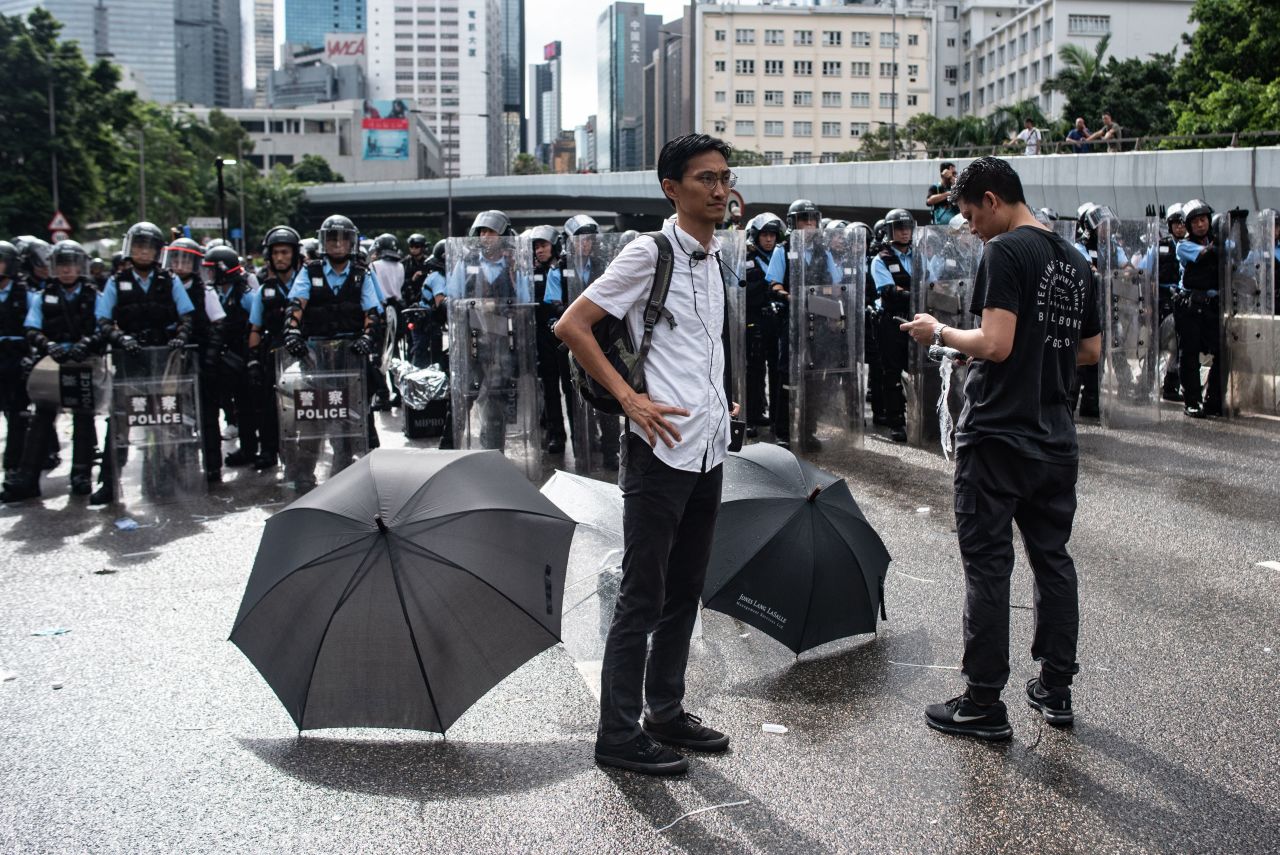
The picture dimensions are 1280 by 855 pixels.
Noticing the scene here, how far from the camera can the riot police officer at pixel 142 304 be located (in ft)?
30.5

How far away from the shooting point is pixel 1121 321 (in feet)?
38.5

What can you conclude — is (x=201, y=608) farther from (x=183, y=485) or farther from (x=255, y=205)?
(x=255, y=205)

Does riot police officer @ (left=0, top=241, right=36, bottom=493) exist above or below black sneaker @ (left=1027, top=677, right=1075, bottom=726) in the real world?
above

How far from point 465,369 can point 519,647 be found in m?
5.88

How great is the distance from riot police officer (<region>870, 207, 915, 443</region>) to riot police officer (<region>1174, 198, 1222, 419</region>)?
2778 millimetres

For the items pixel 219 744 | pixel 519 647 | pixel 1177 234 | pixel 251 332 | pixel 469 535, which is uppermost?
pixel 1177 234

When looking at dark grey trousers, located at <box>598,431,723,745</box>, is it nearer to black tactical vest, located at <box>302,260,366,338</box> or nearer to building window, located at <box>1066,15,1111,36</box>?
black tactical vest, located at <box>302,260,366,338</box>

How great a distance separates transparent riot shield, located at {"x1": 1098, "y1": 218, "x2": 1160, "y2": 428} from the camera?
38.2ft

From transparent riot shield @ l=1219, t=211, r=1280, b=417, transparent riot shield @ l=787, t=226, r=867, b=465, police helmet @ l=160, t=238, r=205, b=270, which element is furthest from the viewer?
transparent riot shield @ l=1219, t=211, r=1280, b=417

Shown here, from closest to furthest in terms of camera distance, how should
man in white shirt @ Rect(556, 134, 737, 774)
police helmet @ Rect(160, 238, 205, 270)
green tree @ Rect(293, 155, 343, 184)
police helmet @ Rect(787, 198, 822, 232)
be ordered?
man in white shirt @ Rect(556, 134, 737, 774) → police helmet @ Rect(160, 238, 205, 270) → police helmet @ Rect(787, 198, 822, 232) → green tree @ Rect(293, 155, 343, 184)

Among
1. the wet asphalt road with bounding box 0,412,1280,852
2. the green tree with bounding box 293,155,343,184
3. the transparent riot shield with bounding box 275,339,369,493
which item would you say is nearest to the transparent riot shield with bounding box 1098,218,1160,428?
the wet asphalt road with bounding box 0,412,1280,852

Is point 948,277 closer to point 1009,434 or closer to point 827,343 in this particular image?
point 827,343

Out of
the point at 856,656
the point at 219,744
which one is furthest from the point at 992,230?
the point at 219,744

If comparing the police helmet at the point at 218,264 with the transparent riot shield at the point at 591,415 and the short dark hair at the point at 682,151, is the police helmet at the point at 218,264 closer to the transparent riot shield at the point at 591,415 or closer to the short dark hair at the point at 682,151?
the transparent riot shield at the point at 591,415
